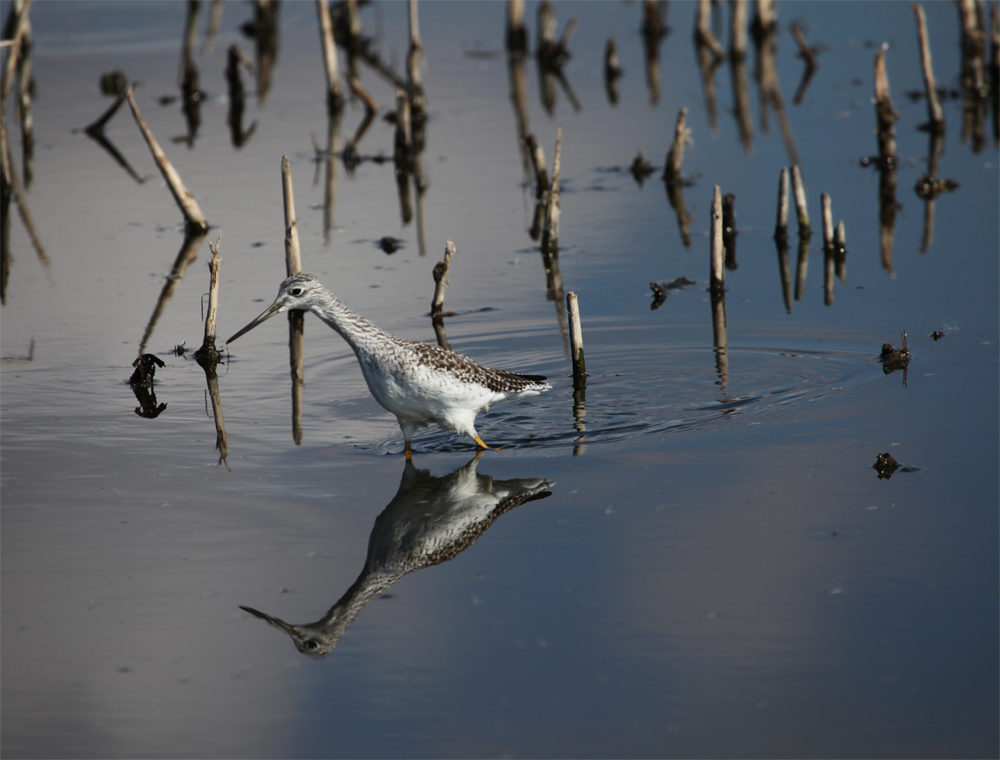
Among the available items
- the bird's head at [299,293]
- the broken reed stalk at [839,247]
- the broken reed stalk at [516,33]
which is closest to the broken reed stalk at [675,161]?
the broken reed stalk at [839,247]

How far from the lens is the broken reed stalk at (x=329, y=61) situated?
20.6 meters

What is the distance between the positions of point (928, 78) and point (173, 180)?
12.1 meters

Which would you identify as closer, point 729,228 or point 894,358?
point 894,358

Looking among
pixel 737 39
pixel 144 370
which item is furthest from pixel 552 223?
pixel 737 39

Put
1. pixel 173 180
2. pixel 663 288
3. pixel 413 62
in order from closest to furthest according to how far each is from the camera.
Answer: pixel 663 288, pixel 173 180, pixel 413 62

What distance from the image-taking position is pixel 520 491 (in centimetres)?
887

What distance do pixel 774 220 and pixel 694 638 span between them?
1009cm

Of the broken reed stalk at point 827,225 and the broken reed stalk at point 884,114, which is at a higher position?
the broken reed stalk at point 884,114

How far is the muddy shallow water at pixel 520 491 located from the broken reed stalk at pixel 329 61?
12.6 feet

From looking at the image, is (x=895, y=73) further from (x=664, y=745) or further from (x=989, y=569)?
(x=664, y=745)

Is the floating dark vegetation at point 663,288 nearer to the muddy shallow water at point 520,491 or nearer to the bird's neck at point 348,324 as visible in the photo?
the muddy shallow water at point 520,491

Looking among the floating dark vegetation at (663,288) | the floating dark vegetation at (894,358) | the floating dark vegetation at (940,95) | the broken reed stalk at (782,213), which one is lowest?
the floating dark vegetation at (894,358)

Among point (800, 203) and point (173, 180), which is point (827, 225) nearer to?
point (800, 203)

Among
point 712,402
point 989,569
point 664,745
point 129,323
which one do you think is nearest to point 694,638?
point 664,745
